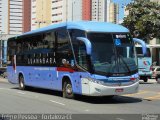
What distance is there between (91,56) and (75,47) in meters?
1.34

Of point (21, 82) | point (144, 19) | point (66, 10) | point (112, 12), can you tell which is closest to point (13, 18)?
point (66, 10)

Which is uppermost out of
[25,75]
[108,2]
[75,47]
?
[108,2]

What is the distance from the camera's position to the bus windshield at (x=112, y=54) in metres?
16.9

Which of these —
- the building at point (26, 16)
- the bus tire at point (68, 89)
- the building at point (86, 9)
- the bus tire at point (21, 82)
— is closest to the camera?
the bus tire at point (68, 89)

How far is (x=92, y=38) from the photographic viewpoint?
17203 mm

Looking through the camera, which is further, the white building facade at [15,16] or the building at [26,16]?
the building at [26,16]

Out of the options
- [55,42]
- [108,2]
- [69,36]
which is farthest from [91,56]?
[108,2]

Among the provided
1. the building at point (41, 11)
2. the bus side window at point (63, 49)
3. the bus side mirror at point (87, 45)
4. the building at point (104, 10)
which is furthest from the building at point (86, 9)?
the bus side mirror at point (87, 45)

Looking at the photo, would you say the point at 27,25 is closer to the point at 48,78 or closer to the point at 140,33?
the point at 140,33

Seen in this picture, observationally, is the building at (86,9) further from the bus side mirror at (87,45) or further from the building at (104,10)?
the bus side mirror at (87,45)

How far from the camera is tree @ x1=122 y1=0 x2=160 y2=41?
147 ft

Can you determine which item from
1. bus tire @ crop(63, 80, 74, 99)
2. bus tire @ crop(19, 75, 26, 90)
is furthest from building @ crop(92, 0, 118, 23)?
bus tire @ crop(63, 80, 74, 99)

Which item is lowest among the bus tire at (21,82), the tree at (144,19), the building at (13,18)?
the bus tire at (21,82)

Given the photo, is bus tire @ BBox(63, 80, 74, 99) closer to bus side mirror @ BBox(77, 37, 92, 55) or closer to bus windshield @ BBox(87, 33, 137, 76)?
bus windshield @ BBox(87, 33, 137, 76)
